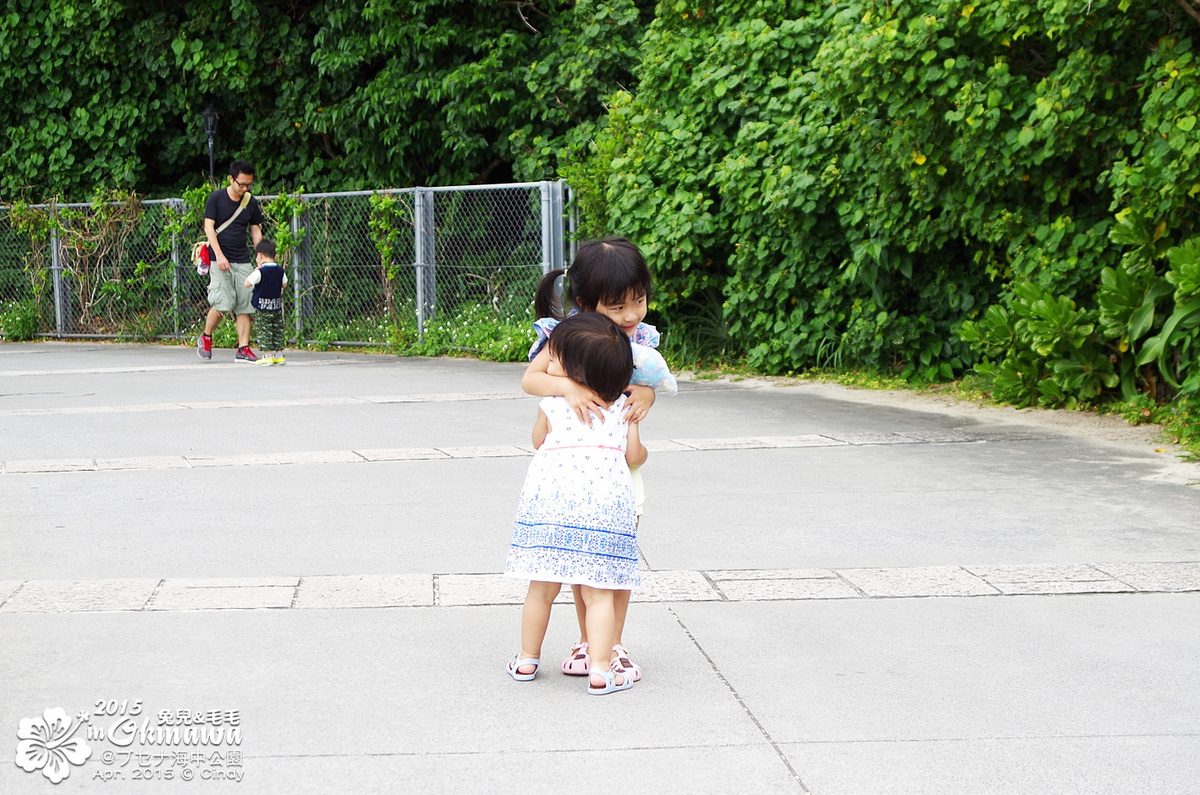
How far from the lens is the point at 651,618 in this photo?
462 centimetres

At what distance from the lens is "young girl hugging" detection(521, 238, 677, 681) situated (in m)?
3.94

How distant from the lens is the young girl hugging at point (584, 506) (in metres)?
3.88

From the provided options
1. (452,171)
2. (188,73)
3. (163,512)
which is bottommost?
(163,512)

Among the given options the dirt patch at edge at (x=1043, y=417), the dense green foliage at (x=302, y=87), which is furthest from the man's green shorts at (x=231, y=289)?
the dirt patch at edge at (x=1043, y=417)

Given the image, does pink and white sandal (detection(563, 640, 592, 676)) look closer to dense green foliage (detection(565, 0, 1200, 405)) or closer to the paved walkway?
the paved walkway

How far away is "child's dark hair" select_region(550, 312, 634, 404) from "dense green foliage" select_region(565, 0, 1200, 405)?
16.9 ft

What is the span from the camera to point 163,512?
6273mm

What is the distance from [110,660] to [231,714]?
645 millimetres

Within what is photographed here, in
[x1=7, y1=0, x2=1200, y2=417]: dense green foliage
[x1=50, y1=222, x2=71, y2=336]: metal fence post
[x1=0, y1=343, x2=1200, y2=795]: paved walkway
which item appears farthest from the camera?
[x1=50, y1=222, x2=71, y2=336]: metal fence post

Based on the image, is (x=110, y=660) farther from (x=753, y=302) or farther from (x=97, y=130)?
(x=97, y=130)

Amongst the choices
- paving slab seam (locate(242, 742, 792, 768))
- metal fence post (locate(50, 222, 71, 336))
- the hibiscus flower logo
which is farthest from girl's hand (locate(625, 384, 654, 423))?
metal fence post (locate(50, 222, 71, 336))

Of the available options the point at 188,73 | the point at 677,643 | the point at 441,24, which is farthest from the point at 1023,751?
the point at 188,73

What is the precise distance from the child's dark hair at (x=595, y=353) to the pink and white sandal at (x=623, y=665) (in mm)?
735

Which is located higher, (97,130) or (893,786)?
(97,130)
